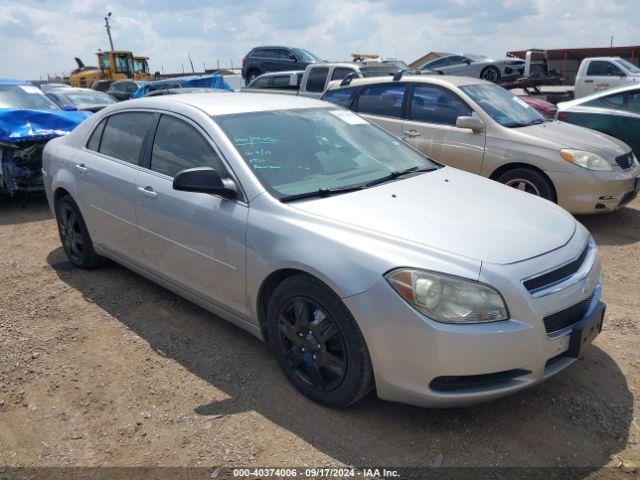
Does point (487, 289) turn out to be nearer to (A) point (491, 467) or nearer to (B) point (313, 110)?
(A) point (491, 467)

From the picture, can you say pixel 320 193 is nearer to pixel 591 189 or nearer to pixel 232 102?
pixel 232 102

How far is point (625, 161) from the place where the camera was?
6074 mm

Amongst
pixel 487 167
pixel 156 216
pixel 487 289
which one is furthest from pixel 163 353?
pixel 487 167

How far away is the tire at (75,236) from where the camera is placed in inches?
189

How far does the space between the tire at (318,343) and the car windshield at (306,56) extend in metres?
17.8

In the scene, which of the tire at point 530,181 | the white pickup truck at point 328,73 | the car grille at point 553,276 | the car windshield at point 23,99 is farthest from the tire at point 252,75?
the car grille at point 553,276

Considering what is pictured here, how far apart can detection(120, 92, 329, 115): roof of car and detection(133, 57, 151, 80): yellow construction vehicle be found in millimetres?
34296

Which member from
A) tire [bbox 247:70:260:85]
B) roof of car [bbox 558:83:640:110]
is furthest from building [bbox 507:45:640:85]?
roof of car [bbox 558:83:640:110]

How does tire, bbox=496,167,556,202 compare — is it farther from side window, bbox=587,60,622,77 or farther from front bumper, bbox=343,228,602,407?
side window, bbox=587,60,622,77

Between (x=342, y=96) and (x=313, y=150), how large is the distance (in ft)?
14.7

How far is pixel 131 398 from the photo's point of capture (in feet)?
10.3

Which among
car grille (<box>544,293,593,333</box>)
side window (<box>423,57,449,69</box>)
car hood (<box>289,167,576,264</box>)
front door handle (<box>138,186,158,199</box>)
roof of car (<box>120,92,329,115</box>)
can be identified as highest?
roof of car (<box>120,92,329,115</box>)

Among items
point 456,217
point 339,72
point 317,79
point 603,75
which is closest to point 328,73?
point 339,72

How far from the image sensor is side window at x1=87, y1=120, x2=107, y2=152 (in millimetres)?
4571
